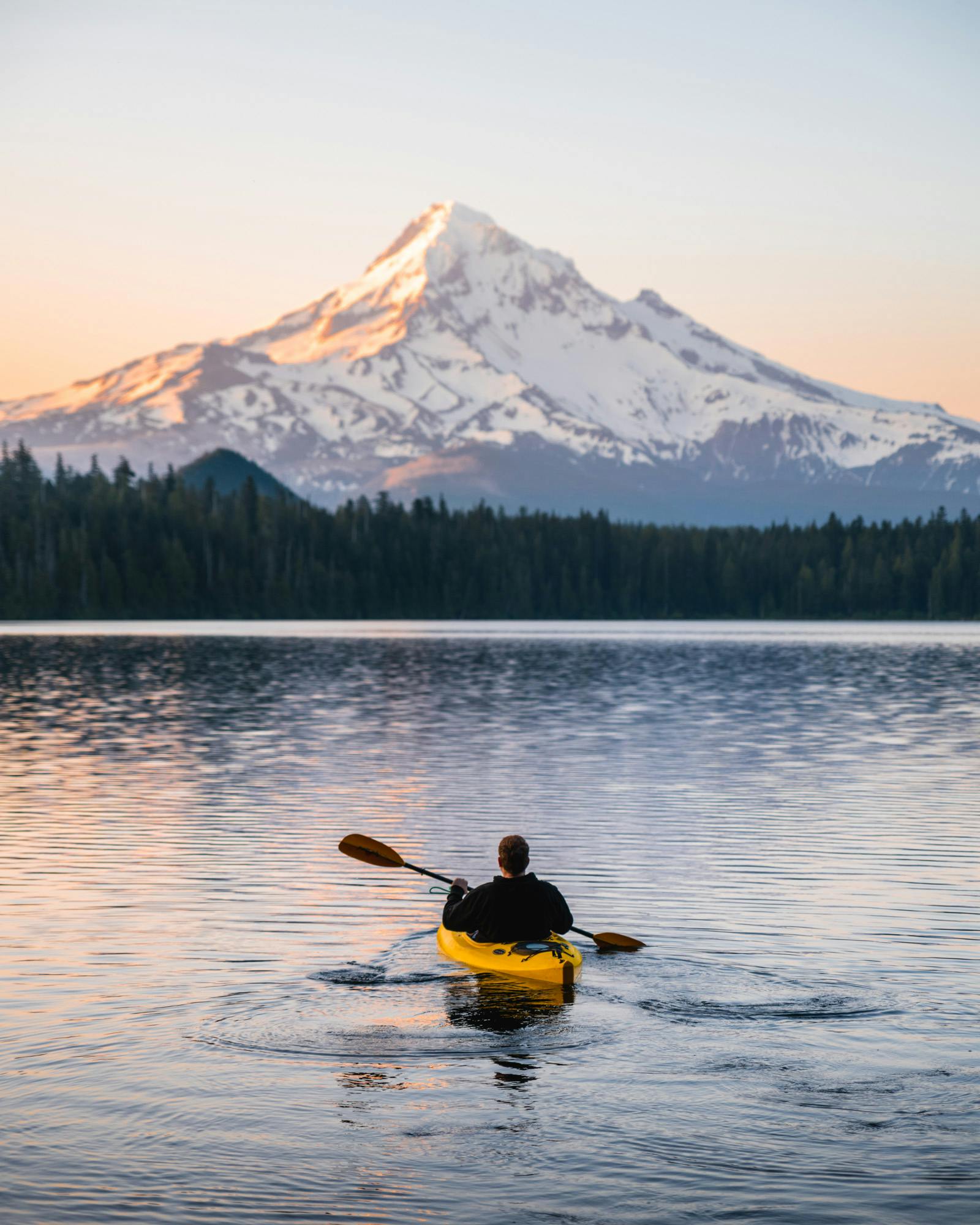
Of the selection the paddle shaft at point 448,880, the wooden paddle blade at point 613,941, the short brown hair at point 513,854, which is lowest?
the wooden paddle blade at point 613,941

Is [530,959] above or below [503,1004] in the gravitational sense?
above

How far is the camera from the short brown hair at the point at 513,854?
1938 centimetres

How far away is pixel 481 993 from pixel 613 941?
271 centimetres

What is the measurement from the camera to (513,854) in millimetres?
19453

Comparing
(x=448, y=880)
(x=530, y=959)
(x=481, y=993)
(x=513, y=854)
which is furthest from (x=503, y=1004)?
(x=448, y=880)

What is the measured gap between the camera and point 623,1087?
15.7 meters

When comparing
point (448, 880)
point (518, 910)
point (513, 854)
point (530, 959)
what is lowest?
point (530, 959)

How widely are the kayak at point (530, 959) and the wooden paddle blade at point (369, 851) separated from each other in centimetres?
488

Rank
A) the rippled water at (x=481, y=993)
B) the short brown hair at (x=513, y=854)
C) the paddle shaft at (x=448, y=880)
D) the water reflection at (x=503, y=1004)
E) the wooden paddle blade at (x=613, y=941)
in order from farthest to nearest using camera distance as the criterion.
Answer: the wooden paddle blade at (x=613, y=941) < the paddle shaft at (x=448, y=880) < the short brown hair at (x=513, y=854) < the water reflection at (x=503, y=1004) < the rippled water at (x=481, y=993)

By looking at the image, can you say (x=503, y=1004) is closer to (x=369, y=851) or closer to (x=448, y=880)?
(x=448, y=880)

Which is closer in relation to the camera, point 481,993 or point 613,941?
point 481,993

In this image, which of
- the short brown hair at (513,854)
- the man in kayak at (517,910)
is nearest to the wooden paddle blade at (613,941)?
the man in kayak at (517,910)

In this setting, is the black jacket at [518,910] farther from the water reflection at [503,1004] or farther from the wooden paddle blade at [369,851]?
the wooden paddle blade at [369,851]

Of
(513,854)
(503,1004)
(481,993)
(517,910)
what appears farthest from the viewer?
(517,910)
